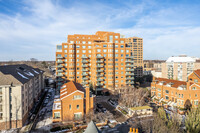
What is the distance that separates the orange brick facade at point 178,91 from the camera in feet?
153

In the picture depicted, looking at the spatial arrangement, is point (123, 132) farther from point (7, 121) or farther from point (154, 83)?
point (154, 83)

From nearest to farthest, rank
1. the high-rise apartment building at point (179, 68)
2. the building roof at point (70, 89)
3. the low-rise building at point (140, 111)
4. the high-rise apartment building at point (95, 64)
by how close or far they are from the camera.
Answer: the building roof at point (70, 89) < the low-rise building at point (140, 111) < the high-rise apartment building at point (95, 64) < the high-rise apartment building at point (179, 68)

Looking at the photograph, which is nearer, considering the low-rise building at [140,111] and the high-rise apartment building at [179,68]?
the low-rise building at [140,111]

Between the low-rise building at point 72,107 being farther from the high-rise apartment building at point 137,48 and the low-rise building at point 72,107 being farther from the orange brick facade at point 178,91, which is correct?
the high-rise apartment building at point 137,48

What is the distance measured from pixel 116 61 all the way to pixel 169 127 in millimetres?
42391

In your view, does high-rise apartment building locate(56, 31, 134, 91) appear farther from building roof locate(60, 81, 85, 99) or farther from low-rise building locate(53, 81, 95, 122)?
low-rise building locate(53, 81, 95, 122)

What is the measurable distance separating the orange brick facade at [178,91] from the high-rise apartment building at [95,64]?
14850 mm

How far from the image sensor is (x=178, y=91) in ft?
159

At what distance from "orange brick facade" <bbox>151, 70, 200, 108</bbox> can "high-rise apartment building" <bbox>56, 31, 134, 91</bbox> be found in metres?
14.9

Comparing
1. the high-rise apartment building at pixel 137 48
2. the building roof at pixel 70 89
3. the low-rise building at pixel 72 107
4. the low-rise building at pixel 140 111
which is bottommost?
the low-rise building at pixel 140 111

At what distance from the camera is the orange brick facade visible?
1839 inches

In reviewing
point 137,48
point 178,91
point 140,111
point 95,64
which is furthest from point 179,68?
point 140,111

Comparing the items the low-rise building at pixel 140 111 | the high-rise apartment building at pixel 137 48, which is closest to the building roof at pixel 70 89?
the low-rise building at pixel 140 111

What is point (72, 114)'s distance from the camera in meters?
36.3
